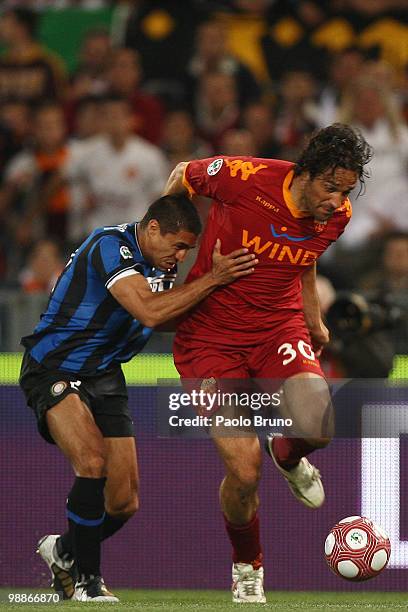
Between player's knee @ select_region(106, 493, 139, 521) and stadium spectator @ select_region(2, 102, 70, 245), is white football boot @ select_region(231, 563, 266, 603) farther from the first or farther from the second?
stadium spectator @ select_region(2, 102, 70, 245)

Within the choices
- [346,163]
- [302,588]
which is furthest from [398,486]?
[346,163]

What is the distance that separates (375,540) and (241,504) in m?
0.62

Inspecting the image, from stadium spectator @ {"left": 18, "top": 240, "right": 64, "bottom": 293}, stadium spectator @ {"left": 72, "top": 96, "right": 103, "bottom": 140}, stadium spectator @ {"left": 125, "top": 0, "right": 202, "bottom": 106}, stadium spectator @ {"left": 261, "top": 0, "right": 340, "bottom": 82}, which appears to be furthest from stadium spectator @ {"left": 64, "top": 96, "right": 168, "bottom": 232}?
stadium spectator @ {"left": 261, "top": 0, "right": 340, "bottom": 82}

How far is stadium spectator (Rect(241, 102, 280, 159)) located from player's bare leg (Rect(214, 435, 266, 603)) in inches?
201

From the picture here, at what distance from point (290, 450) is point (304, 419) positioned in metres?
0.17

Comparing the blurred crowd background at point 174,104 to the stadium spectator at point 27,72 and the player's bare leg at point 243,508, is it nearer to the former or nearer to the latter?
the stadium spectator at point 27,72

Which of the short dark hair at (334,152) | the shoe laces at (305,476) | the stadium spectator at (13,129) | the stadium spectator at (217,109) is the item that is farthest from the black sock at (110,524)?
the stadium spectator at (13,129)

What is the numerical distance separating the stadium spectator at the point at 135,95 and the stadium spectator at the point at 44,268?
196cm

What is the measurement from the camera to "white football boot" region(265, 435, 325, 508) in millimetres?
6328

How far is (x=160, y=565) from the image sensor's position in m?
7.04

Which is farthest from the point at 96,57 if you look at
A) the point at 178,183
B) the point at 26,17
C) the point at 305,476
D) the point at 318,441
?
the point at 318,441

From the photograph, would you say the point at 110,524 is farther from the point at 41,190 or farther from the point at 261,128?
the point at 261,128

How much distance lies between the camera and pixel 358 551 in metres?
5.94

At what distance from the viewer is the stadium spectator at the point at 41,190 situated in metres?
10.9
